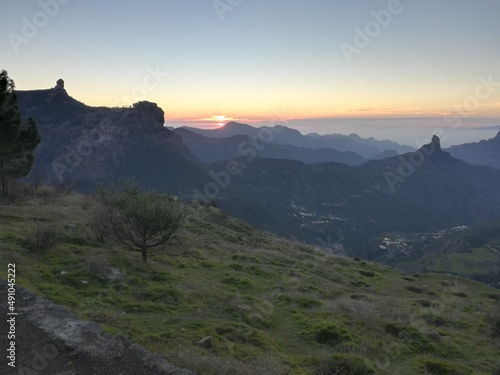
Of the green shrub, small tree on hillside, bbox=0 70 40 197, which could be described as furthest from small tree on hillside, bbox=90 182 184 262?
small tree on hillside, bbox=0 70 40 197

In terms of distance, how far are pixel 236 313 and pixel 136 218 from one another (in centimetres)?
801

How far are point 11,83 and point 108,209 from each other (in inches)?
675

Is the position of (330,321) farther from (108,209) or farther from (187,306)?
(108,209)

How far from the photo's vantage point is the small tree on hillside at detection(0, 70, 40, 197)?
3008cm

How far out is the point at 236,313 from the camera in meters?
15.2

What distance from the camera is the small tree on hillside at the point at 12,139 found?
98.7ft

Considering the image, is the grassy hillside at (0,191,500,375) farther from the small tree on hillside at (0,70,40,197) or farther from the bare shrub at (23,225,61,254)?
the small tree on hillside at (0,70,40,197)

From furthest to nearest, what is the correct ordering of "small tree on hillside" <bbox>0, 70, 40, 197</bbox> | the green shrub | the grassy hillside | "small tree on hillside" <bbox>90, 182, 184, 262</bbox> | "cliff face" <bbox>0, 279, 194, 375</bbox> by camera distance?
1. "small tree on hillside" <bbox>0, 70, 40, 197</bbox>
2. "small tree on hillside" <bbox>90, 182, 184, 262</bbox>
3. the green shrub
4. the grassy hillside
5. "cliff face" <bbox>0, 279, 194, 375</bbox>

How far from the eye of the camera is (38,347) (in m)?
7.85

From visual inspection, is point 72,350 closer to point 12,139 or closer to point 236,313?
point 236,313

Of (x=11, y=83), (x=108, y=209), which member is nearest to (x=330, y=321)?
(x=108, y=209)

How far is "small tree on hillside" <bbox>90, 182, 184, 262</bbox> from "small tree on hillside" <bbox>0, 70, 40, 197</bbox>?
1565 cm

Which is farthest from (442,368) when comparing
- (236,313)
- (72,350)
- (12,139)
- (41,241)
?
(12,139)

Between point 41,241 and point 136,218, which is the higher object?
point 136,218
